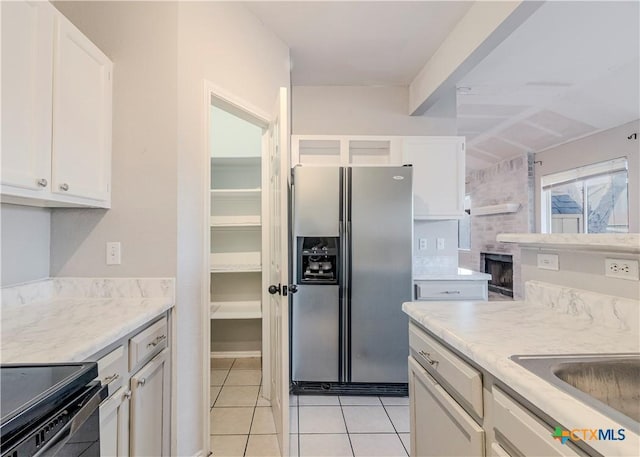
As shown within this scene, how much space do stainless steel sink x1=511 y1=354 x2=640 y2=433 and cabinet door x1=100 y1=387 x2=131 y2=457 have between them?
4.36 ft

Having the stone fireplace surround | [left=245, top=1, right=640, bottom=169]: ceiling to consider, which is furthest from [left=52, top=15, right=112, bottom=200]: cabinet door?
the stone fireplace surround

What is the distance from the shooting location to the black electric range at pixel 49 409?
2.08 feet

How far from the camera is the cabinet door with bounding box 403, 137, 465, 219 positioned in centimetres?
291

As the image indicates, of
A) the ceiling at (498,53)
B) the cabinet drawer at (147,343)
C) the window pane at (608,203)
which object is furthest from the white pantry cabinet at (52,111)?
the window pane at (608,203)

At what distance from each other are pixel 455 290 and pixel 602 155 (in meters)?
3.47

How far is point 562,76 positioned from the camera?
2814 mm

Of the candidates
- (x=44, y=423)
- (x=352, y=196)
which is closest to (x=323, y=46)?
(x=352, y=196)

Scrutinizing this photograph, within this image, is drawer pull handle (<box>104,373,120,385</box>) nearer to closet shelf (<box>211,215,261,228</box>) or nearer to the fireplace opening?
closet shelf (<box>211,215,261,228</box>)

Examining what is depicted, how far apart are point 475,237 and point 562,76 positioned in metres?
4.29

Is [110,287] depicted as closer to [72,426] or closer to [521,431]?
[72,426]

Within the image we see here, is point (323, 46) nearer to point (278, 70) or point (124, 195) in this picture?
point (278, 70)

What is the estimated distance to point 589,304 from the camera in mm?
1162

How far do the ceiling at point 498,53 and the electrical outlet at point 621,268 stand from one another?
5.59 feet

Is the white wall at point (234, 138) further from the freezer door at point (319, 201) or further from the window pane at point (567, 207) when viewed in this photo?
the window pane at point (567, 207)
